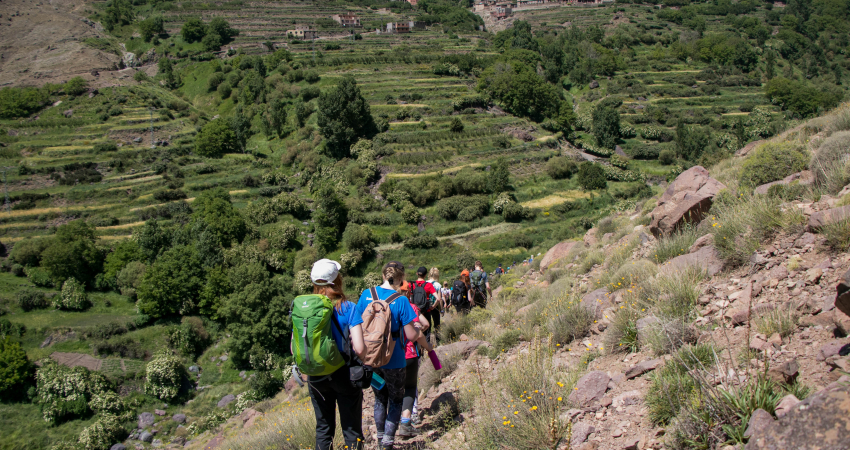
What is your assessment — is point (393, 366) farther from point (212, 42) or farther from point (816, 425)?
point (212, 42)

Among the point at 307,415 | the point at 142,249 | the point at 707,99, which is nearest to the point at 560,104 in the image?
the point at 707,99

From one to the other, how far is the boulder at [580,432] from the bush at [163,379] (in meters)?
23.8

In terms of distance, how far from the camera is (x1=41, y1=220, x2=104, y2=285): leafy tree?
29.2m

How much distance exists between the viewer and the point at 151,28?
7812 centimetres

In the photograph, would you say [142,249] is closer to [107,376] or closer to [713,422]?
[107,376]

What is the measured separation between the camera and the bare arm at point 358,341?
13.0ft

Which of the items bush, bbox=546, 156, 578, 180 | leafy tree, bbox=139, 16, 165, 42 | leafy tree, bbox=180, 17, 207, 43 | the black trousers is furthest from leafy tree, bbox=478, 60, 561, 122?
leafy tree, bbox=139, 16, 165, 42

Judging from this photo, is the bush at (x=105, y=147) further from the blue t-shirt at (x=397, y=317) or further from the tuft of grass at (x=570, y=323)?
the tuft of grass at (x=570, y=323)

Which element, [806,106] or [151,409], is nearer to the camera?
[151,409]

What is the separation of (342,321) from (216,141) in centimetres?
4986

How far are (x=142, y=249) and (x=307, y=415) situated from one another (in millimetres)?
31583

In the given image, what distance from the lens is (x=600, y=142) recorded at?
48.9 m

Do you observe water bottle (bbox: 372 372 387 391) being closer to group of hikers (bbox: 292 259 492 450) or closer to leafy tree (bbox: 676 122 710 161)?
group of hikers (bbox: 292 259 492 450)

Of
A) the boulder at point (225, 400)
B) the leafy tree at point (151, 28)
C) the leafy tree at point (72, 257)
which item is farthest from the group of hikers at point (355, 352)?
the leafy tree at point (151, 28)
